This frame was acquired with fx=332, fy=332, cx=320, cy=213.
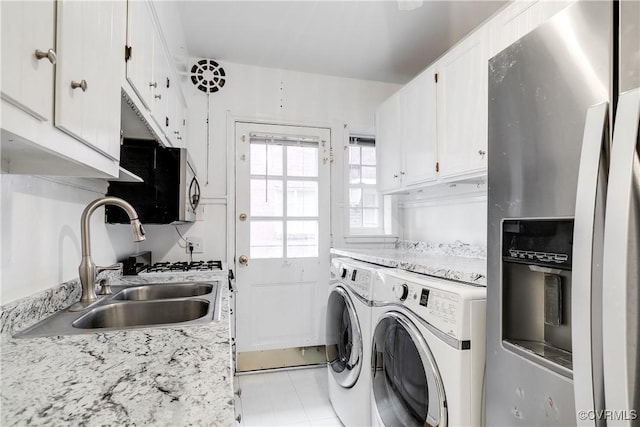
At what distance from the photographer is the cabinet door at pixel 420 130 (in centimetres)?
224

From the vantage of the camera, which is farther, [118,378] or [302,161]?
[302,161]

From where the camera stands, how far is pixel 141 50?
1.27 m

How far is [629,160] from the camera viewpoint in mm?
668

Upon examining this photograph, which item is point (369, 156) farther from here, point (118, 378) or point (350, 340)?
point (118, 378)

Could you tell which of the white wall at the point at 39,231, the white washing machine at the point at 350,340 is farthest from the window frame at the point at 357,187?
the white wall at the point at 39,231

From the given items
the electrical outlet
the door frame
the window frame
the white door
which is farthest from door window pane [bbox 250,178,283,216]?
the window frame

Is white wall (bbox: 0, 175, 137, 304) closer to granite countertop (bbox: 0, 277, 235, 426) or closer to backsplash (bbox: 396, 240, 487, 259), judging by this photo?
granite countertop (bbox: 0, 277, 235, 426)

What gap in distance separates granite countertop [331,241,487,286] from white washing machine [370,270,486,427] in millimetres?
47

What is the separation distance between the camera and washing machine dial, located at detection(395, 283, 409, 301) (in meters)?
1.45

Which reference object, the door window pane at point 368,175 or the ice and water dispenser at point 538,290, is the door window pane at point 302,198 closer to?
the door window pane at point 368,175

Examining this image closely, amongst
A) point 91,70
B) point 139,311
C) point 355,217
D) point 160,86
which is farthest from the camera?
point 355,217

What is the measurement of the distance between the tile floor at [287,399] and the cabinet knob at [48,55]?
2.20 metres

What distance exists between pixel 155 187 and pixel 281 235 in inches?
55.6

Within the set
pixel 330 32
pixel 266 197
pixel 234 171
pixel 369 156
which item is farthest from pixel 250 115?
pixel 369 156
